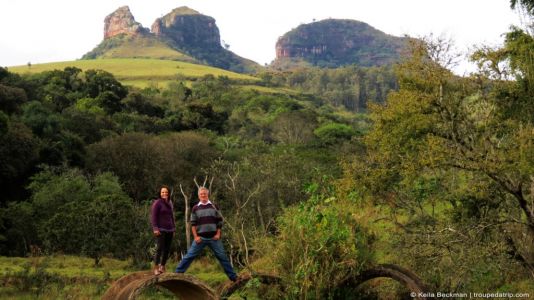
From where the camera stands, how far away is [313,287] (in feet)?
34.5

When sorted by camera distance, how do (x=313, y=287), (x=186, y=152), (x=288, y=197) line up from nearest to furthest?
(x=313, y=287) < (x=288, y=197) < (x=186, y=152)

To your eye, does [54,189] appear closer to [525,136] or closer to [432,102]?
[432,102]

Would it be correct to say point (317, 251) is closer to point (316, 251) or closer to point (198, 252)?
point (316, 251)

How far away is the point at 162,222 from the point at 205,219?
29.3 inches

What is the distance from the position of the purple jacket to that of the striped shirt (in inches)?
15.8

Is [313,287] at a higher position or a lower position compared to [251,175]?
higher

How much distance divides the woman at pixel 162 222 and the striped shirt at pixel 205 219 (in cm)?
43

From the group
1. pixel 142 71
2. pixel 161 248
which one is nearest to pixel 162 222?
pixel 161 248

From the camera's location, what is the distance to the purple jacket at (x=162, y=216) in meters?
9.68

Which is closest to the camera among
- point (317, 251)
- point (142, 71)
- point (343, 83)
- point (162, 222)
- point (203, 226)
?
point (162, 222)

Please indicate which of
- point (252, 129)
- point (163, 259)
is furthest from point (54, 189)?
point (252, 129)

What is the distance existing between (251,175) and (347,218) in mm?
23536

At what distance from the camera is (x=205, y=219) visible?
995cm

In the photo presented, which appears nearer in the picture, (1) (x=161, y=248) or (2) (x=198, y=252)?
(1) (x=161, y=248)
